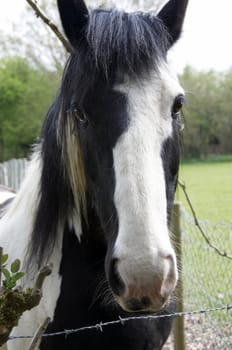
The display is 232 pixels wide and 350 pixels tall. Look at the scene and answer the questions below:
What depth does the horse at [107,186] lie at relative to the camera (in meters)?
1.27

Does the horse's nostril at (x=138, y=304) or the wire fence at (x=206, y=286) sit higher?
the horse's nostril at (x=138, y=304)

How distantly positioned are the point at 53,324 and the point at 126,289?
0.72 m

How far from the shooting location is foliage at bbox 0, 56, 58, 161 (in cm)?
2477

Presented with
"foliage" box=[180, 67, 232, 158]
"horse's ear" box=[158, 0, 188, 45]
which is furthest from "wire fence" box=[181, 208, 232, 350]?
"foliage" box=[180, 67, 232, 158]

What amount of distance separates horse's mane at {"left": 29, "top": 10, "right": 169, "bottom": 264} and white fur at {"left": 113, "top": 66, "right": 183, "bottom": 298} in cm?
10

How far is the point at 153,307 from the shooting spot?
125 cm

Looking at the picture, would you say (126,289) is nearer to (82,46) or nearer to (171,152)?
(171,152)

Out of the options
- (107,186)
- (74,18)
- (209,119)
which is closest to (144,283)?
(107,186)

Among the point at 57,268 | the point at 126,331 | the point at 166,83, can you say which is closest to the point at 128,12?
the point at 166,83

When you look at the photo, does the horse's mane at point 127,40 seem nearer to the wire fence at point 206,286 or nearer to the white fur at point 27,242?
the white fur at point 27,242

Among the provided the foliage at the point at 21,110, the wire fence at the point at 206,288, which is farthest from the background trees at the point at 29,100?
the wire fence at the point at 206,288

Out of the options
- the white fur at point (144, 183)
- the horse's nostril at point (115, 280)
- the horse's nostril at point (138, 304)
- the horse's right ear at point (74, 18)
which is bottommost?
the horse's nostril at point (138, 304)

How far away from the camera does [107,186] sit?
148 centimetres

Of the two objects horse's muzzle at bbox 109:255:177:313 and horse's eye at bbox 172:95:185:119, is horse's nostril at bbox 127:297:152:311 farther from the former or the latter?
horse's eye at bbox 172:95:185:119
